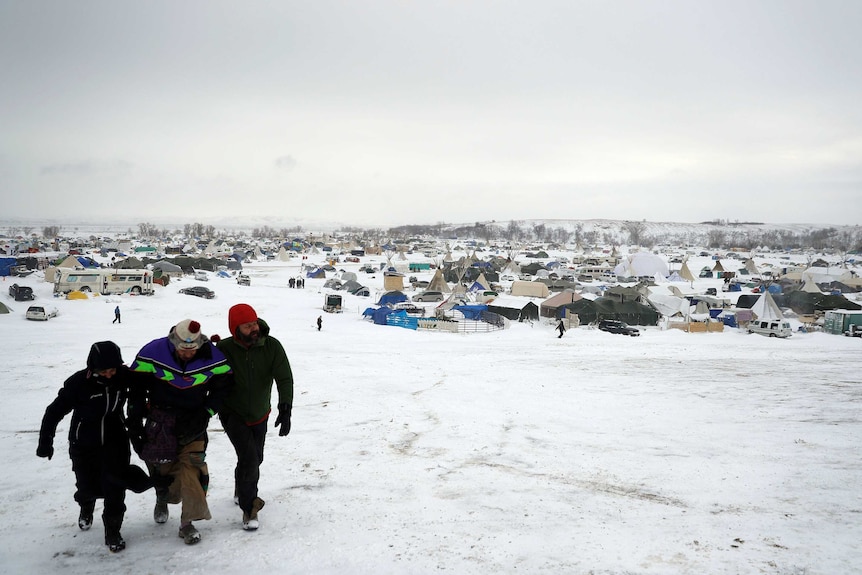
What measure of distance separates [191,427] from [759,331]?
2796 cm

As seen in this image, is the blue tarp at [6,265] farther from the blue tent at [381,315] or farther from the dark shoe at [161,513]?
the dark shoe at [161,513]

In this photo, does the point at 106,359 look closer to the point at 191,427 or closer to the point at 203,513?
the point at 191,427

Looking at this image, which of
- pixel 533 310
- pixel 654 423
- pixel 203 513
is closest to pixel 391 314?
pixel 533 310

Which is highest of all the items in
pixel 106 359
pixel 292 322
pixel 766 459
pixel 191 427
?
pixel 106 359

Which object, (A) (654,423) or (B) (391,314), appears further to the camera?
(B) (391,314)

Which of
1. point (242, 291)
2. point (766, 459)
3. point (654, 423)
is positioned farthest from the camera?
point (242, 291)

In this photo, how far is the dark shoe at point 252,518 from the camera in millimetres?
4074

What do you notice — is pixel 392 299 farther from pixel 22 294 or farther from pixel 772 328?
pixel 772 328

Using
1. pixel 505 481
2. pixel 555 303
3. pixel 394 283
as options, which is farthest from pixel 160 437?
pixel 394 283

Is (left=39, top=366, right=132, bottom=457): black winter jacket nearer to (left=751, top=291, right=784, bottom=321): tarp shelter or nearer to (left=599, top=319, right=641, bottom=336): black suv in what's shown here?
(left=599, top=319, right=641, bottom=336): black suv

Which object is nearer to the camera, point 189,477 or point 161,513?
point 189,477

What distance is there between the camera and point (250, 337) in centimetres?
404

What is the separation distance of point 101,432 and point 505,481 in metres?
3.68

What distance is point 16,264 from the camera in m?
43.8
